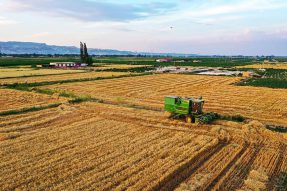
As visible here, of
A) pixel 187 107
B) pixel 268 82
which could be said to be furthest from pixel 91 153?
pixel 268 82

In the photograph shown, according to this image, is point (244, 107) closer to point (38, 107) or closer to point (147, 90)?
point (147, 90)

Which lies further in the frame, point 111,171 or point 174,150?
point 174,150

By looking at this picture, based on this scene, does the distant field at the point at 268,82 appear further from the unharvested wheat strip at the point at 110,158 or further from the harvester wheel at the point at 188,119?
the unharvested wheat strip at the point at 110,158

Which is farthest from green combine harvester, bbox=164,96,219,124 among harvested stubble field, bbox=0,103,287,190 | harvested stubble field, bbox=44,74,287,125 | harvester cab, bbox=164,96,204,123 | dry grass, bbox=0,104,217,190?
harvested stubble field, bbox=44,74,287,125

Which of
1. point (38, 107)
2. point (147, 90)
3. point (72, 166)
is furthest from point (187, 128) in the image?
point (147, 90)

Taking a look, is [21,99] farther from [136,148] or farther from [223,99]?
[223,99]

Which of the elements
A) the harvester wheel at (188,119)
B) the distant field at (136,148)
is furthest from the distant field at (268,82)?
the harvester wheel at (188,119)
